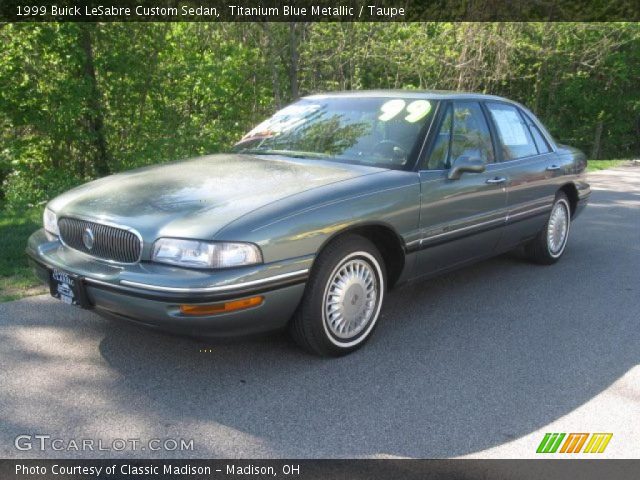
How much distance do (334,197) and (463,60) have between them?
13426 millimetres

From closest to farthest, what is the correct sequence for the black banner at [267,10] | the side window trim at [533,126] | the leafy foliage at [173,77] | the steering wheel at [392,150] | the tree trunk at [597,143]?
the steering wheel at [392,150]
the side window trim at [533,126]
the black banner at [267,10]
the leafy foliage at [173,77]
the tree trunk at [597,143]

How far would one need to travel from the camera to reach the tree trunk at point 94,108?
10.7 m

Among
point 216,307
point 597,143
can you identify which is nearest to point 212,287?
point 216,307

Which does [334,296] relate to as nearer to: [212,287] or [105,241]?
[212,287]

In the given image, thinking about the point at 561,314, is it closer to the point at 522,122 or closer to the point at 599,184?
the point at 522,122

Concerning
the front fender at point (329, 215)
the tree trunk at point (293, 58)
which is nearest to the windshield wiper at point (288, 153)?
the front fender at point (329, 215)

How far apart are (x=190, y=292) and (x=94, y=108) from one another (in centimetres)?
923

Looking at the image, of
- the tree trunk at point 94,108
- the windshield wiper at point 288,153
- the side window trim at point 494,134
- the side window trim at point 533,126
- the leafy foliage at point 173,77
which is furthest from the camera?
the tree trunk at point 94,108

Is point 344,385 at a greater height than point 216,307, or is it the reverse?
point 216,307

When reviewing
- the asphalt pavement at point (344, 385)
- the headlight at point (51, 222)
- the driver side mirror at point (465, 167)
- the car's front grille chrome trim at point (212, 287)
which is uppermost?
the driver side mirror at point (465, 167)

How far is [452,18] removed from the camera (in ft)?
53.9

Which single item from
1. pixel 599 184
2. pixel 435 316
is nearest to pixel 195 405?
pixel 435 316

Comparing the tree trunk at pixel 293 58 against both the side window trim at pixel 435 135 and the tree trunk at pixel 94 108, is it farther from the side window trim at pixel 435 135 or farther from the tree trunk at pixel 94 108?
the side window trim at pixel 435 135

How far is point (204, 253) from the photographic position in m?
3.15
